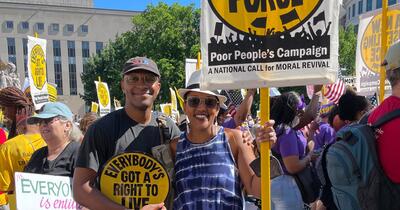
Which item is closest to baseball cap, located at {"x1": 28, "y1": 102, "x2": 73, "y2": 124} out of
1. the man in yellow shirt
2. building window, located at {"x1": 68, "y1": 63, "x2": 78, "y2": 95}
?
the man in yellow shirt

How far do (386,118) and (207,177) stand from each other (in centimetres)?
102

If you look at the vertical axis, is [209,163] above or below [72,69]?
below

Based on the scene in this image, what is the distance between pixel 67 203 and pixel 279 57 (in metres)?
1.97

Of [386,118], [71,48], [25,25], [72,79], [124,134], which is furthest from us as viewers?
[72,79]

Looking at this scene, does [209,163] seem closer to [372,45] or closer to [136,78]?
[136,78]

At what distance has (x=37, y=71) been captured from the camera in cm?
566

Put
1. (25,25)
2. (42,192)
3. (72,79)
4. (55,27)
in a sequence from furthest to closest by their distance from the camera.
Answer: (72,79) → (55,27) → (25,25) → (42,192)

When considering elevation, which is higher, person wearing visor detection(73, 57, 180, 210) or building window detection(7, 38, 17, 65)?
building window detection(7, 38, 17, 65)

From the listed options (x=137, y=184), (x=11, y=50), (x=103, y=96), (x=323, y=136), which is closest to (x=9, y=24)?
(x=11, y=50)

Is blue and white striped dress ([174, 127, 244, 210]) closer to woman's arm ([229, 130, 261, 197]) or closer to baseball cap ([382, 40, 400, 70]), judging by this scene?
woman's arm ([229, 130, 261, 197])

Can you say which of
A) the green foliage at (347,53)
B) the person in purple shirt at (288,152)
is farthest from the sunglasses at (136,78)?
the green foliage at (347,53)

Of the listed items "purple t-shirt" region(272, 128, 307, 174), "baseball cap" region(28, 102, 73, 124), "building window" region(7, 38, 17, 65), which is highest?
"building window" region(7, 38, 17, 65)

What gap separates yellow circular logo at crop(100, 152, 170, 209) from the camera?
7.15 feet

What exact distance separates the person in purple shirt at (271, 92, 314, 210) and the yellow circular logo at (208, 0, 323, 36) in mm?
1469
